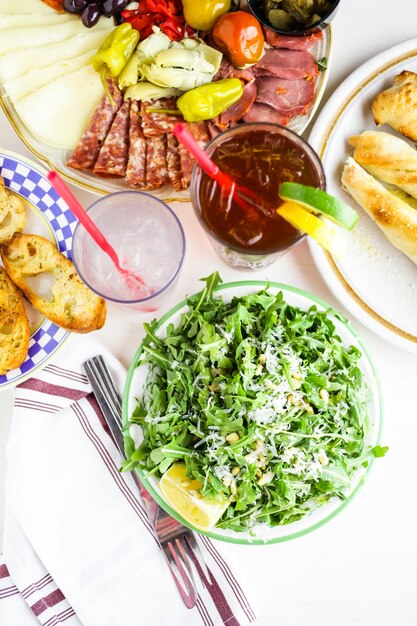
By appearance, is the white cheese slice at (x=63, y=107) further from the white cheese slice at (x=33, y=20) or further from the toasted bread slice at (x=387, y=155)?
the toasted bread slice at (x=387, y=155)

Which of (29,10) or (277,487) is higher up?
(29,10)

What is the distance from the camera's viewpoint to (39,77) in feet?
5.29

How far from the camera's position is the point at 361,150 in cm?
167

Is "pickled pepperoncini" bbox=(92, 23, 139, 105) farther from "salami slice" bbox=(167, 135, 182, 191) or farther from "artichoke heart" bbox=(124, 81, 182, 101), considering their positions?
"salami slice" bbox=(167, 135, 182, 191)

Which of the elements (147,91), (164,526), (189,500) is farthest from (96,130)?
(164,526)

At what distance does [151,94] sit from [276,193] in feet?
1.55

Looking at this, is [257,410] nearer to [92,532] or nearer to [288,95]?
[92,532]

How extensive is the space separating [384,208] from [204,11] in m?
0.73

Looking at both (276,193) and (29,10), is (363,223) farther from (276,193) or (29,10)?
(29,10)

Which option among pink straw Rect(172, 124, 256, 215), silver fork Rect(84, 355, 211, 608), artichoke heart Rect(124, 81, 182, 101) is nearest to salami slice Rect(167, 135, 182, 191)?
artichoke heart Rect(124, 81, 182, 101)

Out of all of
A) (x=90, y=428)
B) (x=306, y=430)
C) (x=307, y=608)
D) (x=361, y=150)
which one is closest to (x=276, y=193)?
(x=361, y=150)

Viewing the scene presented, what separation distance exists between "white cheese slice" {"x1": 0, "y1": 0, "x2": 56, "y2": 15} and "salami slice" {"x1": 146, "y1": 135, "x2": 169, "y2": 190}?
19.0 inches

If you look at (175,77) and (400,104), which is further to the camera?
(400,104)

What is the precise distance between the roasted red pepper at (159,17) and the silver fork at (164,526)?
946 millimetres
